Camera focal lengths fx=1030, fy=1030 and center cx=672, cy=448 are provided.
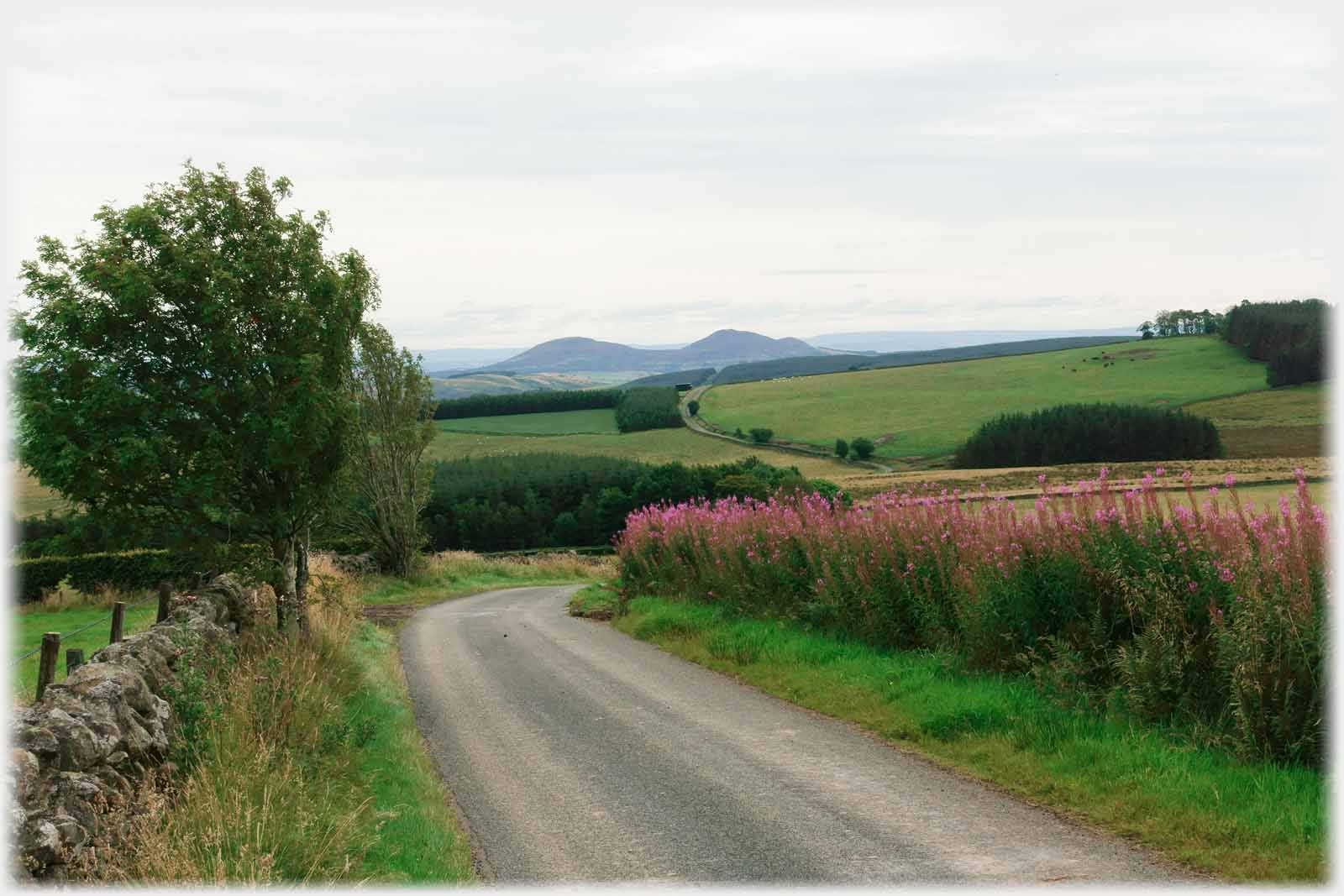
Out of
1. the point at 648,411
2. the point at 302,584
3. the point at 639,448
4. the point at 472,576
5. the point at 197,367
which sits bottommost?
the point at 472,576

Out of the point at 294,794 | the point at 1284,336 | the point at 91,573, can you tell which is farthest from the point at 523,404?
the point at 294,794

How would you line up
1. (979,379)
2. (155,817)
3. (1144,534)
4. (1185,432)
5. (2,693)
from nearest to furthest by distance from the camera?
(155,817) → (2,693) → (1144,534) → (1185,432) → (979,379)

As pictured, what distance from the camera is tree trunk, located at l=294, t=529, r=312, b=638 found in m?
15.2

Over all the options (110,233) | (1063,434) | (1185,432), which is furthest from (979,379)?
(110,233)

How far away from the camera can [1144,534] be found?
440 inches

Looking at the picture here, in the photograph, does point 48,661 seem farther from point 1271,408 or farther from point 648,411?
point 648,411

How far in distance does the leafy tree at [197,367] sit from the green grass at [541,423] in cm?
10337

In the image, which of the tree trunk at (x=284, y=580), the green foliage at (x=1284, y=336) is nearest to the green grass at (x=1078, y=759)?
the tree trunk at (x=284, y=580)

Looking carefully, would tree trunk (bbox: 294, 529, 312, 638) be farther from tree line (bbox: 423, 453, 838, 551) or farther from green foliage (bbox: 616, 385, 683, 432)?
green foliage (bbox: 616, 385, 683, 432)

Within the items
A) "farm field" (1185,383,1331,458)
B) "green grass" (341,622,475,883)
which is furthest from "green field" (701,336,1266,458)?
"green grass" (341,622,475,883)

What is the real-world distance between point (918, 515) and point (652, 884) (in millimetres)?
9130

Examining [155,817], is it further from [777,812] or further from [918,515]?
[918,515]

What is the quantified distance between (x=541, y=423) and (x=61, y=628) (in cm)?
10613

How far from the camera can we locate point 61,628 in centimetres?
2377
